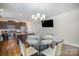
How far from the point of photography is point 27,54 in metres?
2.43

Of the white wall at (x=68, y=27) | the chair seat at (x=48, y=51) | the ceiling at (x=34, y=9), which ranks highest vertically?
the ceiling at (x=34, y=9)

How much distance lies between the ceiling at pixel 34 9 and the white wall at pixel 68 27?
0.36ft

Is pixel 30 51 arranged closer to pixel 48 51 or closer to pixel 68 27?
pixel 48 51

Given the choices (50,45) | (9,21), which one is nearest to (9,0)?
(9,21)

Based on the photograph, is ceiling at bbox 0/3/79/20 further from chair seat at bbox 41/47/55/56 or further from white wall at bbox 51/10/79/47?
chair seat at bbox 41/47/55/56

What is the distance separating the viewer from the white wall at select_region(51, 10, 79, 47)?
228cm

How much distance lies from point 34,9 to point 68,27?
2.61 ft

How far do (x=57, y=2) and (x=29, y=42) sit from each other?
1013 mm

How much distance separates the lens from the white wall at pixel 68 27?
2277mm

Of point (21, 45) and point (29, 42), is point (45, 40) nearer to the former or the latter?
point (29, 42)

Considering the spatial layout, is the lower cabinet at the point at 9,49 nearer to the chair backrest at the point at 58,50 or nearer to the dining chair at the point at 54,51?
the dining chair at the point at 54,51

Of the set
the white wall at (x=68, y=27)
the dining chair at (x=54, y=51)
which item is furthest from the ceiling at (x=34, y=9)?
the dining chair at (x=54, y=51)

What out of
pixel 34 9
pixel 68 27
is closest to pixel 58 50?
pixel 68 27

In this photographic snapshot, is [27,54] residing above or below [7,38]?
below
